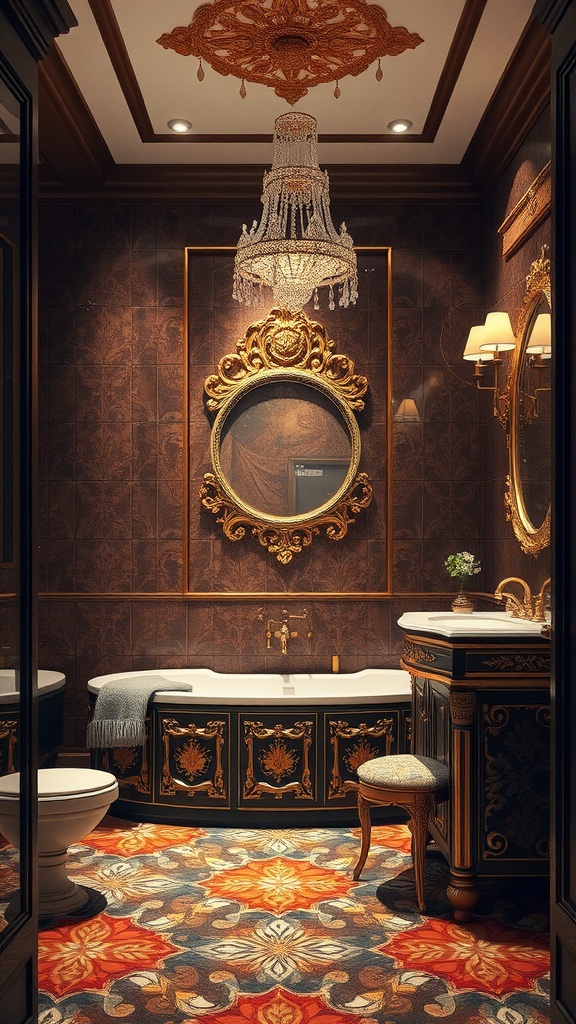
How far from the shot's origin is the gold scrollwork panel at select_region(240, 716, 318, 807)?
446 centimetres

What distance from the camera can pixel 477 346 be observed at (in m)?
4.44

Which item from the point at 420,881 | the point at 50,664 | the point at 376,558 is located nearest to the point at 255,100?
the point at 376,558

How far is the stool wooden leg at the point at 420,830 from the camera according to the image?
11.1 ft

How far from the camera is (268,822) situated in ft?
14.6

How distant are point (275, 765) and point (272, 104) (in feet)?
10.3

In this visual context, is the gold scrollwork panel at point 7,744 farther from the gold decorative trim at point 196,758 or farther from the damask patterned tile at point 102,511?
the damask patterned tile at point 102,511

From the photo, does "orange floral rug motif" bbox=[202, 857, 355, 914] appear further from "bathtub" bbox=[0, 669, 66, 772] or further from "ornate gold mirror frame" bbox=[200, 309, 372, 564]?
"ornate gold mirror frame" bbox=[200, 309, 372, 564]

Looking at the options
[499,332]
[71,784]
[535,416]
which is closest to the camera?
[71,784]

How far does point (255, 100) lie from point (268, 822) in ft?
11.2

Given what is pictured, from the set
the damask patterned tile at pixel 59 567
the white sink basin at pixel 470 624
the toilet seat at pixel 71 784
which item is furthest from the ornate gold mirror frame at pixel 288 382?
the toilet seat at pixel 71 784

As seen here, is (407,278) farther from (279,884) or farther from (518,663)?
(279,884)

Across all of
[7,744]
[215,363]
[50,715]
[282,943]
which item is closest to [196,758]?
[50,715]

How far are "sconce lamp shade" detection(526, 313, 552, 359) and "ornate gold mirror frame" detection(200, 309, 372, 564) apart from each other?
123cm

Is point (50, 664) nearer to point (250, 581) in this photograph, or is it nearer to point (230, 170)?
point (250, 581)
